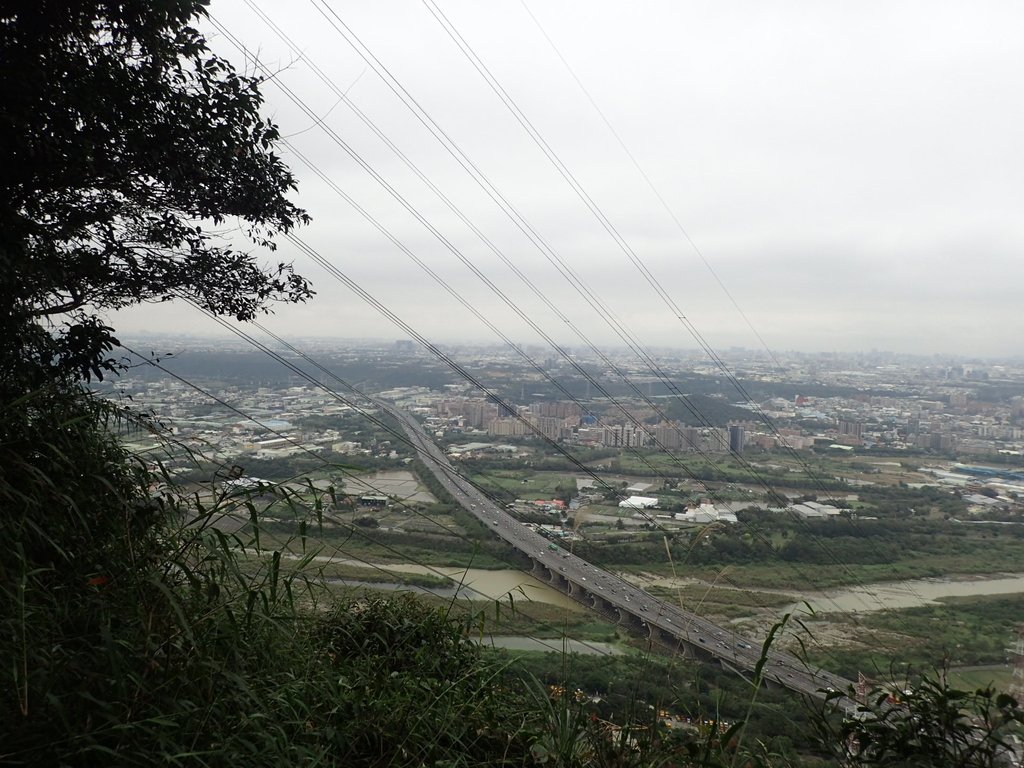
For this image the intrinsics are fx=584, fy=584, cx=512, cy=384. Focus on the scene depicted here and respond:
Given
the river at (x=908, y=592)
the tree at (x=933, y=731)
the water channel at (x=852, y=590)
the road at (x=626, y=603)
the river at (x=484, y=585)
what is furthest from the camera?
the river at (x=908, y=592)

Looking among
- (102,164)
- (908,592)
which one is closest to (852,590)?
(908,592)

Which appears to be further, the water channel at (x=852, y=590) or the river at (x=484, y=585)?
the water channel at (x=852, y=590)

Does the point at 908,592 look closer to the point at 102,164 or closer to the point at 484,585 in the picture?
the point at 484,585

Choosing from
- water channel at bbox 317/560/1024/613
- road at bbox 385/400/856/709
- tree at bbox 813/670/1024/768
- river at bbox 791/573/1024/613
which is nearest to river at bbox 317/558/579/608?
water channel at bbox 317/560/1024/613

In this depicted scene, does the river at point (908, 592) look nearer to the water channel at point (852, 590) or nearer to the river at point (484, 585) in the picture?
the water channel at point (852, 590)

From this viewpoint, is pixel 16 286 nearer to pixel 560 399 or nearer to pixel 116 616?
pixel 116 616

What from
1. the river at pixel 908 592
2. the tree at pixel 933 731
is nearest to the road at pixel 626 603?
the tree at pixel 933 731
